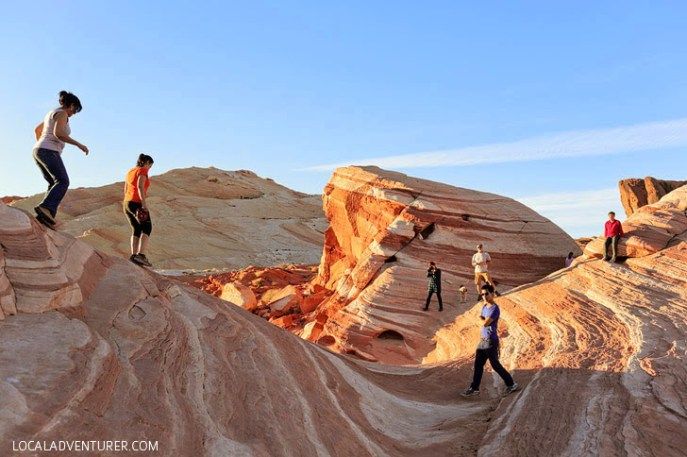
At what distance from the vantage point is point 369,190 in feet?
72.8

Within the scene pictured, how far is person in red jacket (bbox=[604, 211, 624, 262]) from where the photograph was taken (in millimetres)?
15688

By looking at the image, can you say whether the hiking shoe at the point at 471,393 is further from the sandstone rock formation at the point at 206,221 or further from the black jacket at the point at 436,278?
the sandstone rock formation at the point at 206,221

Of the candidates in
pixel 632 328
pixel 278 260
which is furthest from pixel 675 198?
pixel 278 260

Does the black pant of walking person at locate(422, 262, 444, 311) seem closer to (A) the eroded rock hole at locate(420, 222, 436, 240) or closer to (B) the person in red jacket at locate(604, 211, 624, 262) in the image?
(A) the eroded rock hole at locate(420, 222, 436, 240)

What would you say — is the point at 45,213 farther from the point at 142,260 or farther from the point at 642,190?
the point at 642,190

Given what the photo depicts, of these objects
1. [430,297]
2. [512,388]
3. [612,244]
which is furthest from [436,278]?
[512,388]

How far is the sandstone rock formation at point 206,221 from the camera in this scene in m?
43.4

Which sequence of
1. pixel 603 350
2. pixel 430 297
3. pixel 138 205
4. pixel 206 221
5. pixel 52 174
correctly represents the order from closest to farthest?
pixel 52 174 < pixel 138 205 < pixel 603 350 < pixel 430 297 < pixel 206 221

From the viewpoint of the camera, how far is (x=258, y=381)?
6.76 meters

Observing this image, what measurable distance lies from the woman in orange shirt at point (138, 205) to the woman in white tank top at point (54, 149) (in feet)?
5.09

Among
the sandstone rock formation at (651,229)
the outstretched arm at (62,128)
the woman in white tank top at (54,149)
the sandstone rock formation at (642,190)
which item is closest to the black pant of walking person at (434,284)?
the sandstone rock formation at (651,229)

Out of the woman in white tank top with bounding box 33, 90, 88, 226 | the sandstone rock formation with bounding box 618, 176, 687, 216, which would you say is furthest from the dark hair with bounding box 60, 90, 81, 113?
the sandstone rock formation with bounding box 618, 176, 687, 216

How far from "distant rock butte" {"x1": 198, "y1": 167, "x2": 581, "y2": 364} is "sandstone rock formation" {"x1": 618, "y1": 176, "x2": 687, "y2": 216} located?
19.9 ft

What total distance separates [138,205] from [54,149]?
1.98 meters
